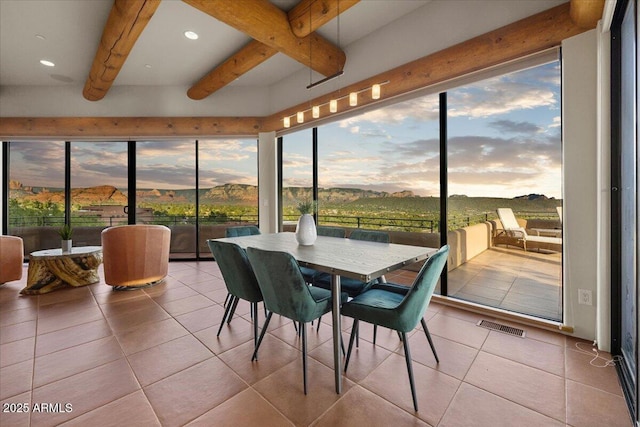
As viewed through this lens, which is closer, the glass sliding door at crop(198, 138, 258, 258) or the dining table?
the dining table

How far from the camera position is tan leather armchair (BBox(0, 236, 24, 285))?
3701 millimetres

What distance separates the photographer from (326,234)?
3244mm

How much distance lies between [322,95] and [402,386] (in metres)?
3.88

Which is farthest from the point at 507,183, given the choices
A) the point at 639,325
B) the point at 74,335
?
the point at 74,335

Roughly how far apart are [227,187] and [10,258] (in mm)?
4118

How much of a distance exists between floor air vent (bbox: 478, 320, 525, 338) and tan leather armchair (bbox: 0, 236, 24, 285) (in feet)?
19.3

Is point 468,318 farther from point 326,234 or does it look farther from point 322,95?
point 322,95

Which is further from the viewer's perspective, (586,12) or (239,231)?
(239,231)

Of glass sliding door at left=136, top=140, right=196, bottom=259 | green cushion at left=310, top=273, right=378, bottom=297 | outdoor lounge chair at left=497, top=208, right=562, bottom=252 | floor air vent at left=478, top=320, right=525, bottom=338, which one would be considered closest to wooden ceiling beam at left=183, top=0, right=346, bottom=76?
green cushion at left=310, top=273, right=378, bottom=297

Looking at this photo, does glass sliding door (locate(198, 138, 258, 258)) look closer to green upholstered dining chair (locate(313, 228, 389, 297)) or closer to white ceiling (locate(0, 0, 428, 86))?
white ceiling (locate(0, 0, 428, 86))

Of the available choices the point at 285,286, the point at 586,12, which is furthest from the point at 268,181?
the point at 586,12

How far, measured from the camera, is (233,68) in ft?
13.1

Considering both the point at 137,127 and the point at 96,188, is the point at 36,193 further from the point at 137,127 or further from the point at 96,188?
the point at 137,127

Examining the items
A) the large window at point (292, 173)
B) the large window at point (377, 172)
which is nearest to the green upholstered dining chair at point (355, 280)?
the large window at point (377, 172)
